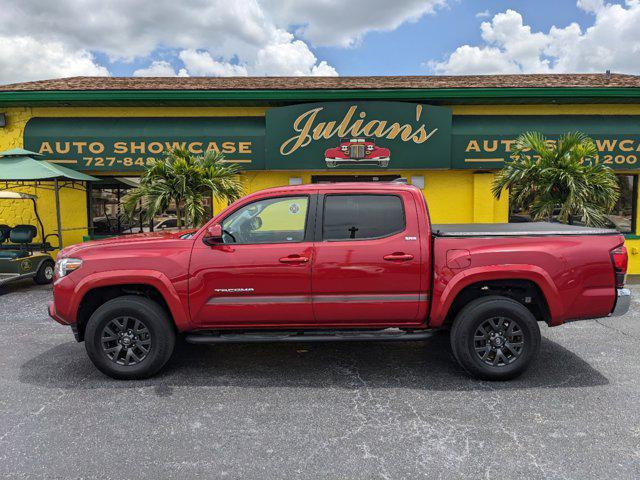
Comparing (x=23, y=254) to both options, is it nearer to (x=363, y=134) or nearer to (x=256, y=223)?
(x=256, y=223)

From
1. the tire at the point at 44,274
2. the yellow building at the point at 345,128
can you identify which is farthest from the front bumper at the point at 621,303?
the tire at the point at 44,274

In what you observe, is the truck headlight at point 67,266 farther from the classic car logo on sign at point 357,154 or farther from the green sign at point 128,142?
the classic car logo on sign at point 357,154

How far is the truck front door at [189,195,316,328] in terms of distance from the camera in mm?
4234

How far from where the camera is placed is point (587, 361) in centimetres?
486

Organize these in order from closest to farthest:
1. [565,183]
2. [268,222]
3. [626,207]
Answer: [268,222]
[565,183]
[626,207]

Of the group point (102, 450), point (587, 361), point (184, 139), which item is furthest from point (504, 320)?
point (184, 139)

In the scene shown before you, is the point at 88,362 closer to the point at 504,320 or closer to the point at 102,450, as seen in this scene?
the point at 102,450

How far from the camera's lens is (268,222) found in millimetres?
4578

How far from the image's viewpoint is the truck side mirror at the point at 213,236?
4168 mm

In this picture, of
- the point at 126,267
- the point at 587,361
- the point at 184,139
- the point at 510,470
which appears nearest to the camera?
the point at 510,470

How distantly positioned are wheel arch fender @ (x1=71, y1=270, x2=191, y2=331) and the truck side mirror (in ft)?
1.79

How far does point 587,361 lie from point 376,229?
2.93m

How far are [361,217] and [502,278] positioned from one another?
1517 millimetres

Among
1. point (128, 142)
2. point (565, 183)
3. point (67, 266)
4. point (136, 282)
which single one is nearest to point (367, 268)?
point (136, 282)
